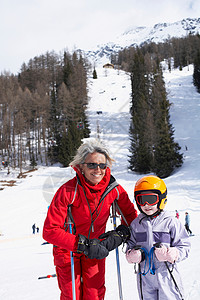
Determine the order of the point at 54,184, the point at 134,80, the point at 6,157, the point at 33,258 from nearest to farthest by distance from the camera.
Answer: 1. the point at 33,258
2. the point at 54,184
3. the point at 6,157
4. the point at 134,80

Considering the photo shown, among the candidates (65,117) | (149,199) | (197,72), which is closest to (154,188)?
(149,199)

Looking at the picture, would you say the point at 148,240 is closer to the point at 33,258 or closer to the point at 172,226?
the point at 172,226

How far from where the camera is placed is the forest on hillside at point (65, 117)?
2891 centimetres

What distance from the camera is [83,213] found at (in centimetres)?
256

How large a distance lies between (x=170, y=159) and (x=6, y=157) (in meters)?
28.3

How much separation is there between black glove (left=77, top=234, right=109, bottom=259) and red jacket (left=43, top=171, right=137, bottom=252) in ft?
0.25

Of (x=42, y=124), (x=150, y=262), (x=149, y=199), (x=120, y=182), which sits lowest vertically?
(x=120, y=182)

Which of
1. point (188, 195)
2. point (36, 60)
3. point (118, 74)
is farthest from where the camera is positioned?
point (118, 74)

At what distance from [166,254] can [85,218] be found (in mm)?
904

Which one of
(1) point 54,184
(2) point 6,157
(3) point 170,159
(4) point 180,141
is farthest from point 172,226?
(2) point 6,157

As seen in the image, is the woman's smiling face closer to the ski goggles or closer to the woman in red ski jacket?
the woman in red ski jacket

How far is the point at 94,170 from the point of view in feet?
8.60

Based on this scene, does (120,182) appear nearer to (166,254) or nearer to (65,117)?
(166,254)

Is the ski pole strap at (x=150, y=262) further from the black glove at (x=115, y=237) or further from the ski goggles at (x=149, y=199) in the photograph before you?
the ski goggles at (x=149, y=199)
